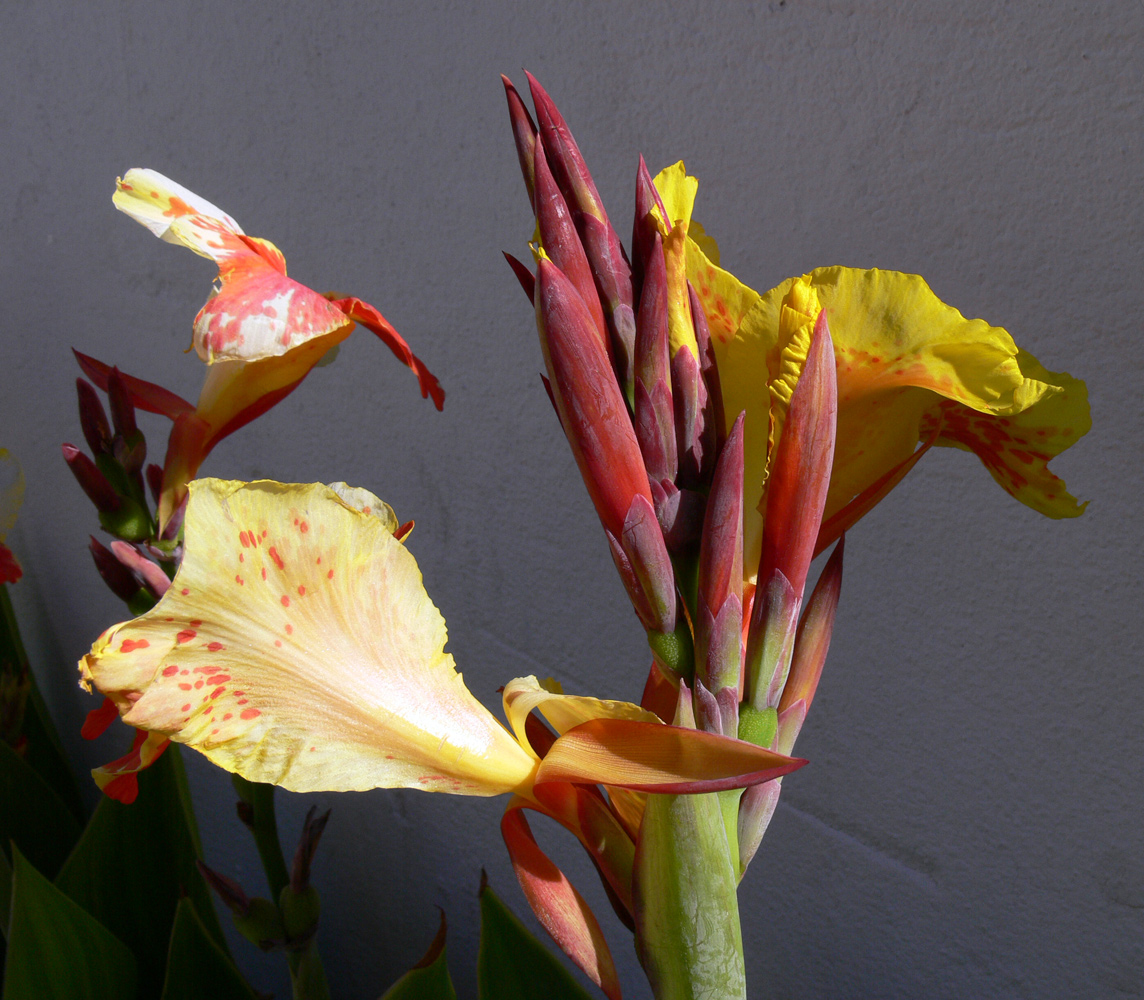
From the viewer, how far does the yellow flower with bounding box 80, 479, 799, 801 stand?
11.4 inches

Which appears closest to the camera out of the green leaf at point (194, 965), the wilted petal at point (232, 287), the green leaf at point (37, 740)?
the wilted petal at point (232, 287)

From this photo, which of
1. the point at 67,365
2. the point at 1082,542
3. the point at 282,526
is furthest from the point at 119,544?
the point at 67,365

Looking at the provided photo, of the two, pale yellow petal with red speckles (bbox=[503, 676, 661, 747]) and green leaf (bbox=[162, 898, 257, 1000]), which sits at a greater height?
pale yellow petal with red speckles (bbox=[503, 676, 661, 747])

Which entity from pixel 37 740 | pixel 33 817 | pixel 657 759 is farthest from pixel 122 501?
pixel 37 740

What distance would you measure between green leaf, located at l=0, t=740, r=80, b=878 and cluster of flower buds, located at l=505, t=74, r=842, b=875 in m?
1.15

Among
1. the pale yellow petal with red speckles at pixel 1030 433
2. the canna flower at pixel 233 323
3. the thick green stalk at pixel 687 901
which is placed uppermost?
the pale yellow petal with red speckles at pixel 1030 433

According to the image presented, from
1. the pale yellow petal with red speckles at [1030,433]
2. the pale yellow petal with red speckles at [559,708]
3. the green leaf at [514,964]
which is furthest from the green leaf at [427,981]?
the pale yellow petal with red speckles at [1030,433]

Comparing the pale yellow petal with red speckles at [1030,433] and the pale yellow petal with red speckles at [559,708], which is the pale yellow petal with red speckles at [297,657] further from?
the pale yellow petal with red speckles at [1030,433]

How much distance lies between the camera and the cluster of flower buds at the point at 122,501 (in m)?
0.58

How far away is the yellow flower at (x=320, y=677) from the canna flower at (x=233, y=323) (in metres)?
0.13

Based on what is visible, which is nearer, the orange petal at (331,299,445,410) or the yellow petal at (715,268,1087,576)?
the yellow petal at (715,268,1087,576)

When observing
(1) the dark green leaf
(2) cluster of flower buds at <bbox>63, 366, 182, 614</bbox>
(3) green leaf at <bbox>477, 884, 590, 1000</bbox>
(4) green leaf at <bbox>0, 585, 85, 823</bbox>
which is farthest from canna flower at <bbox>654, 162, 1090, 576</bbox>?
(4) green leaf at <bbox>0, 585, 85, 823</bbox>

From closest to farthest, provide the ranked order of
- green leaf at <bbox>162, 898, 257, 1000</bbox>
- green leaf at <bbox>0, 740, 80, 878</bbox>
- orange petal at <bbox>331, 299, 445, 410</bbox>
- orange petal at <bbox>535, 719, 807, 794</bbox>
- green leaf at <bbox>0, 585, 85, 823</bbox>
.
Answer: orange petal at <bbox>535, 719, 807, 794</bbox>
orange petal at <bbox>331, 299, 445, 410</bbox>
green leaf at <bbox>162, 898, 257, 1000</bbox>
green leaf at <bbox>0, 740, 80, 878</bbox>
green leaf at <bbox>0, 585, 85, 823</bbox>

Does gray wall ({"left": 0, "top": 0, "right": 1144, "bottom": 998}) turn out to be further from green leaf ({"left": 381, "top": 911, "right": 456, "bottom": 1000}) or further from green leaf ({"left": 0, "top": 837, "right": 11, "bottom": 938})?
green leaf ({"left": 0, "top": 837, "right": 11, "bottom": 938})
